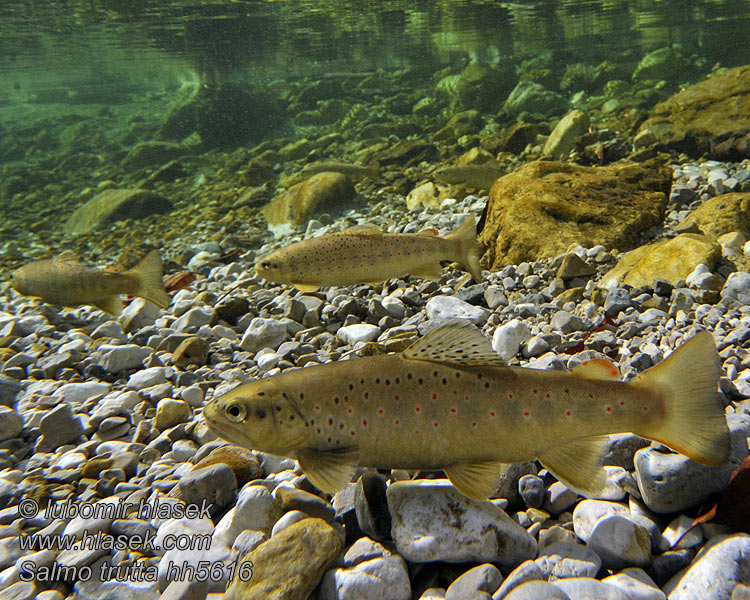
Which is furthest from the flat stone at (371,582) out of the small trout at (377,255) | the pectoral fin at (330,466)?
the small trout at (377,255)

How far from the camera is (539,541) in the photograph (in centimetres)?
206

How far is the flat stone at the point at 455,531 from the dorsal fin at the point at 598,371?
0.73 metres

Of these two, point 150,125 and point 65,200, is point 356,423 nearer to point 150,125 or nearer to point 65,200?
point 65,200

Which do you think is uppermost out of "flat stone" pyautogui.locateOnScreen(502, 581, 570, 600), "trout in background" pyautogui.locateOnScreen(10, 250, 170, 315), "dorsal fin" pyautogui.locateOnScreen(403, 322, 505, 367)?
"dorsal fin" pyautogui.locateOnScreen(403, 322, 505, 367)

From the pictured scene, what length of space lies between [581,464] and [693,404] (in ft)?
1.69

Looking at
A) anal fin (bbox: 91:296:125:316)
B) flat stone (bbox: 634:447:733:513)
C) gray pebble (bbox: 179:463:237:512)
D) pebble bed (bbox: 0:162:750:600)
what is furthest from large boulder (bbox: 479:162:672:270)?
anal fin (bbox: 91:296:125:316)

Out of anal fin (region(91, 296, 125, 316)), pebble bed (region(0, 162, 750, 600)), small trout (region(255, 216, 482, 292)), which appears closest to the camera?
pebble bed (region(0, 162, 750, 600))

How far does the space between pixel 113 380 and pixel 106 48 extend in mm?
47063

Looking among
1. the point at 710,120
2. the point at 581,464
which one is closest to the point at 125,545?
the point at 581,464

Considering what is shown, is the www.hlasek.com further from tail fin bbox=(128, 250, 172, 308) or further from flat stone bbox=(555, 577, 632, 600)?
tail fin bbox=(128, 250, 172, 308)

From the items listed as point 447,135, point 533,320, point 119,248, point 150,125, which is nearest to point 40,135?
point 150,125

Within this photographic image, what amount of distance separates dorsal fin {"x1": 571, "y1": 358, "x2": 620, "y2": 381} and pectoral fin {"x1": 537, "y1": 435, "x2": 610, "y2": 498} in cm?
27

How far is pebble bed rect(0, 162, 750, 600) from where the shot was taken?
74.4 inches

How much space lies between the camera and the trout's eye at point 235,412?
230cm
